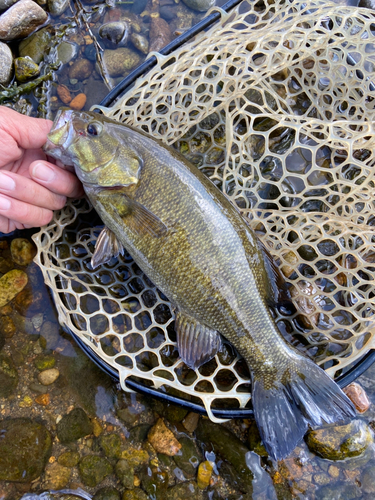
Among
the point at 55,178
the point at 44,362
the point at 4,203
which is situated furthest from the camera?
the point at 44,362

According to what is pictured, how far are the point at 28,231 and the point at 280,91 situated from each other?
9.62 ft

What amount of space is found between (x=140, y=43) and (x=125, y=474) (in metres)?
4.54

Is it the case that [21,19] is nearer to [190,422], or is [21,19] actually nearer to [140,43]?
[140,43]

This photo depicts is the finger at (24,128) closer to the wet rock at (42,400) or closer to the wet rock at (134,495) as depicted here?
the wet rock at (42,400)

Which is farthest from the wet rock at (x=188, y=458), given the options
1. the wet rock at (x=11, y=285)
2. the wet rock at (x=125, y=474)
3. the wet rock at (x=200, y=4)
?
the wet rock at (x=200, y=4)

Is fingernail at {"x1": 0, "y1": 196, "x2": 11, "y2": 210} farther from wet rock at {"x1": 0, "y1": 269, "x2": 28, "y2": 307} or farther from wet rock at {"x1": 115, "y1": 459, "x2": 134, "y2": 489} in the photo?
wet rock at {"x1": 115, "y1": 459, "x2": 134, "y2": 489}

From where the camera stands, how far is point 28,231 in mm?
3596

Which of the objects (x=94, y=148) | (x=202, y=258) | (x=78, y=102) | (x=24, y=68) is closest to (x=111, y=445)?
(x=202, y=258)

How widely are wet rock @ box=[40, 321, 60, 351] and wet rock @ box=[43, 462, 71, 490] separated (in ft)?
3.40

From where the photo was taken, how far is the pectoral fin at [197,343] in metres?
2.88

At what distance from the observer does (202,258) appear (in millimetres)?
2666

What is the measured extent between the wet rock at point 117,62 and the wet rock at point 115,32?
→ 0.45 feet

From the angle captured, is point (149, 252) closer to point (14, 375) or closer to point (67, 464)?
point (14, 375)

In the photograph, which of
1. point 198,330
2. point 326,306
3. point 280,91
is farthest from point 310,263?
point 280,91
